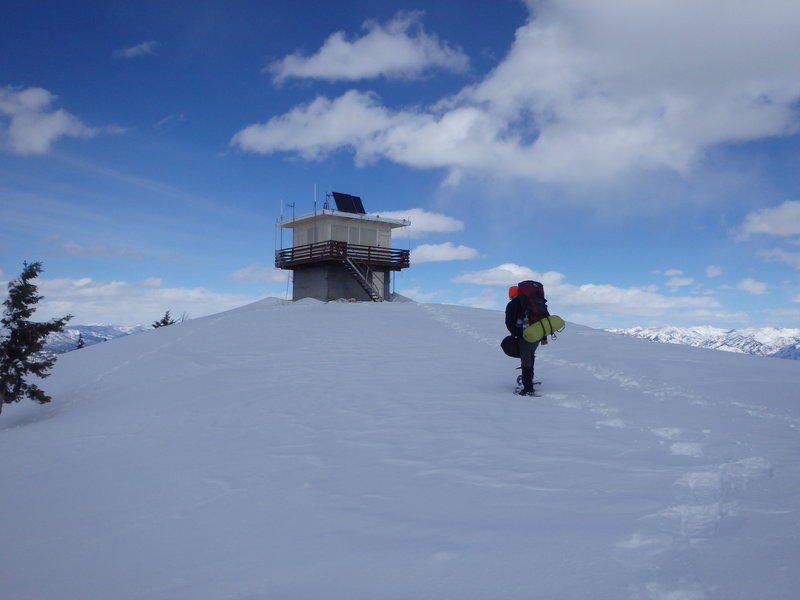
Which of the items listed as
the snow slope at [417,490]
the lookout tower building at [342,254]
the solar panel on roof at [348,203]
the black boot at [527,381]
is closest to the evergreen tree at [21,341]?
the snow slope at [417,490]

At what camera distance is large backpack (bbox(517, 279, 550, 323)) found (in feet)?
31.4

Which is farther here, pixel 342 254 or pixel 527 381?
pixel 342 254

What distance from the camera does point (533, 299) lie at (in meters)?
9.61

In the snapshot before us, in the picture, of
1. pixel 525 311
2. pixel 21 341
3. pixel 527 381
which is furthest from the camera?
pixel 21 341

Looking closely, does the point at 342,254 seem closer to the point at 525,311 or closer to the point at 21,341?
the point at 21,341

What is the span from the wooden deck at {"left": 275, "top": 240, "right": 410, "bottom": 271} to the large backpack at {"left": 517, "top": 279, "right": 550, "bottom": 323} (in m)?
27.8

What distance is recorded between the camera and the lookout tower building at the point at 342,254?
37.8 m

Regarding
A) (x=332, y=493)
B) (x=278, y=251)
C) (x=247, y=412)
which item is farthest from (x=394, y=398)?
(x=278, y=251)

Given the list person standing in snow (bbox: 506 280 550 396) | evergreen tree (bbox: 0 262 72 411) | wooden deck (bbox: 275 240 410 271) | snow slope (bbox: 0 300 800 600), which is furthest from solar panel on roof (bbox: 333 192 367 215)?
person standing in snow (bbox: 506 280 550 396)

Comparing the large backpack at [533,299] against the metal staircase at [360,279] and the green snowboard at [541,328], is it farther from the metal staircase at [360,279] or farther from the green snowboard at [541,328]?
the metal staircase at [360,279]

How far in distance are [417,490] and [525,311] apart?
204 inches

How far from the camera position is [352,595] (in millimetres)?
3537

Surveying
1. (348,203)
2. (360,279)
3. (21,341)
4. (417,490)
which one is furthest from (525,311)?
(348,203)

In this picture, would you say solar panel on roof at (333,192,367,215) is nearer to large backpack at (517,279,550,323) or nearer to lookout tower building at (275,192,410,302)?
lookout tower building at (275,192,410,302)
